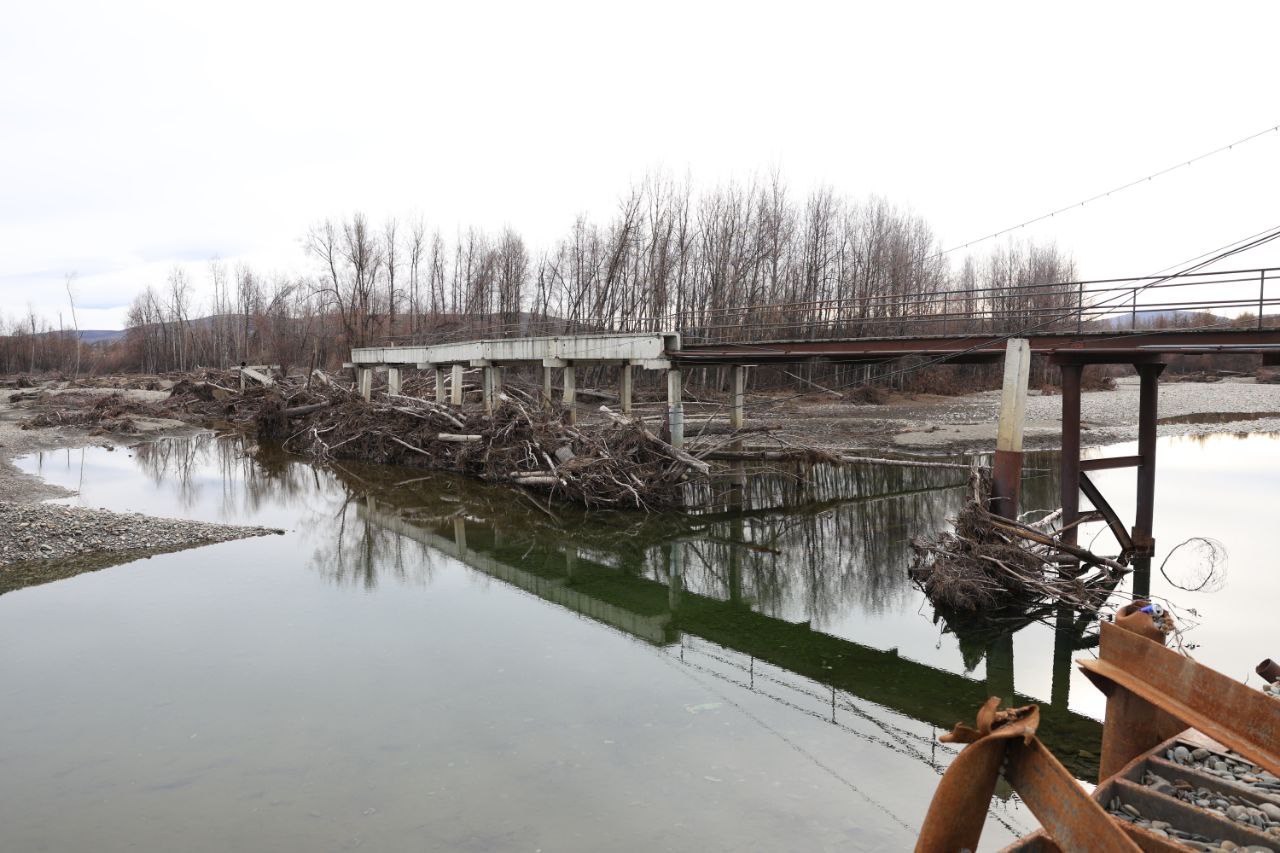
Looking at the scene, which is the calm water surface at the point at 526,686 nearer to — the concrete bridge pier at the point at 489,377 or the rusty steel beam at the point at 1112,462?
the rusty steel beam at the point at 1112,462

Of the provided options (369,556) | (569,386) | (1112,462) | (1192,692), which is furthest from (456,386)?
(1192,692)

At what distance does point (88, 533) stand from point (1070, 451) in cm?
1744

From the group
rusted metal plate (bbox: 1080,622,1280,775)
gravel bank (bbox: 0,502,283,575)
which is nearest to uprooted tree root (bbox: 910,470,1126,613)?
rusted metal plate (bbox: 1080,622,1280,775)

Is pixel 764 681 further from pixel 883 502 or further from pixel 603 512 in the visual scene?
pixel 883 502

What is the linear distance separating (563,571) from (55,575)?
8.05 meters

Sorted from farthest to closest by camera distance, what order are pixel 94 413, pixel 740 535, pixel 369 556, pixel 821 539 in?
1. pixel 94 413
2. pixel 740 535
3. pixel 821 539
4. pixel 369 556

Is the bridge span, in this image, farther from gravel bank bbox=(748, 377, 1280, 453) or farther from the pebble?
the pebble

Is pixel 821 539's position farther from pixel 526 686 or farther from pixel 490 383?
pixel 490 383

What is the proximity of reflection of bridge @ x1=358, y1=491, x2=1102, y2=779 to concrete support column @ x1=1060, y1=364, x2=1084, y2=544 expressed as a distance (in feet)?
9.64

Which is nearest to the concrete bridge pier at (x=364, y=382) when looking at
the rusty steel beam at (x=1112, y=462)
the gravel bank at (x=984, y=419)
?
the gravel bank at (x=984, y=419)

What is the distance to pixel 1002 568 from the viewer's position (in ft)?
38.5

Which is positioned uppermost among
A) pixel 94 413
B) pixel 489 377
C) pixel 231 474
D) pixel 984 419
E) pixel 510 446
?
pixel 489 377

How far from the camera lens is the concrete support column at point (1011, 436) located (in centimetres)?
1288

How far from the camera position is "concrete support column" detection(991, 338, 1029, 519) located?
12883 mm
